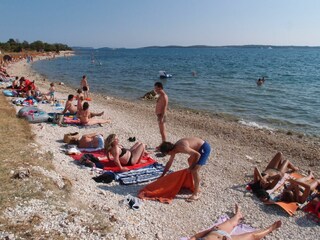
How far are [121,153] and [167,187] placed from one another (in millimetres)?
2021

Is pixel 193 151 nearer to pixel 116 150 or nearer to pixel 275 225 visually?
pixel 275 225

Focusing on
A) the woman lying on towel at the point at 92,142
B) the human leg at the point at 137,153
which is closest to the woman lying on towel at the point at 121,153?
the human leg at the point at 137,153

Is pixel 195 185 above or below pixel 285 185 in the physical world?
above

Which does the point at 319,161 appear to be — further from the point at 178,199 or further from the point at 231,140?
the point at 178,199

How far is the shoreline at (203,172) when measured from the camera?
667cm

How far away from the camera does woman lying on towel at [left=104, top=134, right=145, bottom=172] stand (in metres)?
8.84

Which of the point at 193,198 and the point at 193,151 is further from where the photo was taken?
the point at 193,198

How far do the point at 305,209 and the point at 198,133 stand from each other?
7.67 m

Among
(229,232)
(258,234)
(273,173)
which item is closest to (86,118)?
(273,173)

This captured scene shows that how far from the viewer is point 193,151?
7281mm

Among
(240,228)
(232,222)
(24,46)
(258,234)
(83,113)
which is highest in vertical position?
(24,46)

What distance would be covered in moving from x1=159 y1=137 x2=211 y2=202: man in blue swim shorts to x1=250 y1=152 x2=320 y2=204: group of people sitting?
5.56 ft

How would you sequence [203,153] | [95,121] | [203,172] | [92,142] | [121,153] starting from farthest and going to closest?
[95,121] < [92,142] < [203,172] < [121,153] < [203,153]

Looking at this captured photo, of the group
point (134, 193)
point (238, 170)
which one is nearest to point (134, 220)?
point (134, 193)
